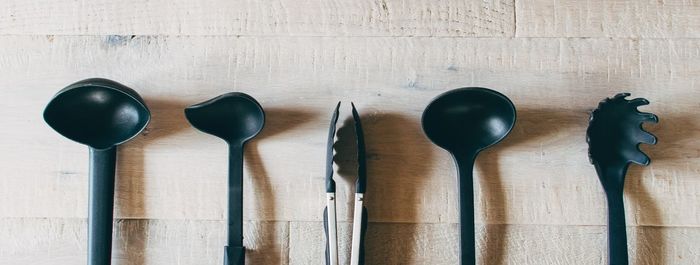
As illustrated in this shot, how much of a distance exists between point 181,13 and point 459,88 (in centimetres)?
36

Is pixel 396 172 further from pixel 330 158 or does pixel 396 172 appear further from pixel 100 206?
pixel 100 206

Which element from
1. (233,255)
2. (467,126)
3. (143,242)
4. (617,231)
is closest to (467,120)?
(467,126)

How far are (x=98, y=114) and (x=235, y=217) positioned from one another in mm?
207

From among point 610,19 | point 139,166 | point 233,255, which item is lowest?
point 233,255

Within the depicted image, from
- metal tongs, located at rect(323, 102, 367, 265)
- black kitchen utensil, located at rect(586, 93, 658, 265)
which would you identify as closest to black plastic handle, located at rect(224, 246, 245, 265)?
metal tongs, located at rect(323, 102, 367, 265)

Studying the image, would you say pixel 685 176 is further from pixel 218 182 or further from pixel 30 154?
pixel 30 154

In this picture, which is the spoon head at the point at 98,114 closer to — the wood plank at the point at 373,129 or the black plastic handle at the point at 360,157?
the wood plank at the point at 373,129

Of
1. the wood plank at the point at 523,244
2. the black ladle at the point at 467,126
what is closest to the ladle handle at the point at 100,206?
the wood plank at the point at 523,244

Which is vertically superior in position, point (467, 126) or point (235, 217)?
point (467, 126)

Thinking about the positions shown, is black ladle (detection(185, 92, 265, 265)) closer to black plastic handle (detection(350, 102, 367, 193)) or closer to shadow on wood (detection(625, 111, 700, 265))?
black plastic handle (detection(350, 102, 367, 193))

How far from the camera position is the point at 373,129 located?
0.75 meters

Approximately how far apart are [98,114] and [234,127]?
0.16 meters

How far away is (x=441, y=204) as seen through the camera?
74cm

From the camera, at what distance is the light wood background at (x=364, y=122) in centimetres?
74
